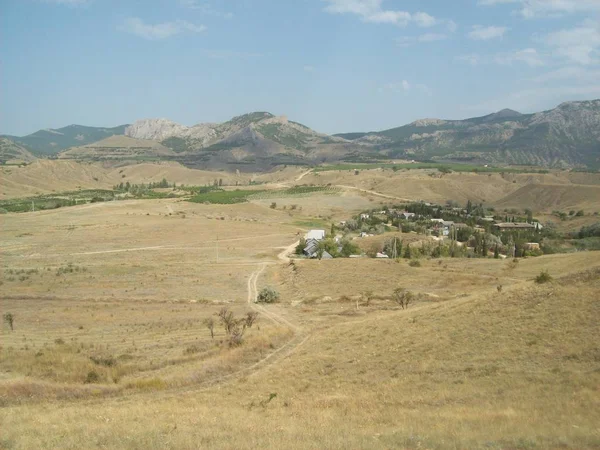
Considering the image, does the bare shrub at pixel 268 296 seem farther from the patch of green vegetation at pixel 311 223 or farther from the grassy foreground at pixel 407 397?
the patch of green vegetation at pixel 311 223

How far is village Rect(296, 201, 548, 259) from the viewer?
81731mm

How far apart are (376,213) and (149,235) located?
6403cm

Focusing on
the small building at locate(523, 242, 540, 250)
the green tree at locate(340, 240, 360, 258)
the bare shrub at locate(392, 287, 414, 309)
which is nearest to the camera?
the bare shrub at locate(392, 287, 414, 309)

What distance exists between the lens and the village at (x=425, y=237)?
81731 millimetres

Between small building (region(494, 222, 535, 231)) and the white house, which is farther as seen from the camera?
small building (region(494, 222, 535, 231))

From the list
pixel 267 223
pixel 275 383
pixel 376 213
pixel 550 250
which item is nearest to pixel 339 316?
pixel 275 383

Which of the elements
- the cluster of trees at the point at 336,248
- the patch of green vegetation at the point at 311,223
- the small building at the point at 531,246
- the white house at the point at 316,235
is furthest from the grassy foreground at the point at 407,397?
the patch of green vegetation at the point at 311,223

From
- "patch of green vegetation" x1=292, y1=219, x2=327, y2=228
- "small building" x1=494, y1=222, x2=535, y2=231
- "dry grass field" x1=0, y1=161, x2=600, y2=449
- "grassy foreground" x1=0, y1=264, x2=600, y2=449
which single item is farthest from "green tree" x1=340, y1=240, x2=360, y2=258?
"grassy foreground" x1=0, y1=264, x2=600, y2=449

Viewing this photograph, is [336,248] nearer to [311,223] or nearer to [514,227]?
[514,227]

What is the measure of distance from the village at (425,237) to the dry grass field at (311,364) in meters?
20.0

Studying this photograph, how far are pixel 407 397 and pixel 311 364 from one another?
7.54 m

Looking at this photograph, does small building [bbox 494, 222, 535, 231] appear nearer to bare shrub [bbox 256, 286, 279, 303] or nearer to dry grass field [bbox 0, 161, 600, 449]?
dry grass field [bbox 0, 161, 600, 449]

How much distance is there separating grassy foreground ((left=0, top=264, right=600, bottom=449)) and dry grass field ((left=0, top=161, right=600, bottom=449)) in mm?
92

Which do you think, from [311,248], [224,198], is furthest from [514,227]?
[224,198]
